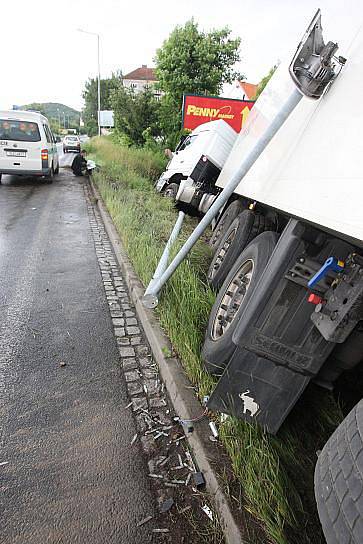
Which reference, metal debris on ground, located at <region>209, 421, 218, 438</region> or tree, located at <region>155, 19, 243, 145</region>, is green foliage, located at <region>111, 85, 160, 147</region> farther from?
metal debris on ground, located at <region>209, 421, 218, 438</region>

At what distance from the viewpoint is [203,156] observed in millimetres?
5852

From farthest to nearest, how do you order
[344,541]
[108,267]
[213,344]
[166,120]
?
1. [166,120]
2. [108,267]
3. [213,344]
4. [344,541]

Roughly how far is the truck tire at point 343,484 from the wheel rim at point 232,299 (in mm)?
1393

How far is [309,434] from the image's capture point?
229 centimetres

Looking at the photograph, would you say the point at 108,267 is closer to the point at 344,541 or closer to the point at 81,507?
the point at 81,507

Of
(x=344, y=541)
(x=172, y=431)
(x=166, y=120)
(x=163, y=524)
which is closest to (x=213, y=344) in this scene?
(x=172, y=431)

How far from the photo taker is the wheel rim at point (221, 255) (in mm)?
3959

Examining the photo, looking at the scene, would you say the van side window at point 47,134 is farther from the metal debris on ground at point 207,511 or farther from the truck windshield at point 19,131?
the metal debris on ground at point 207,511

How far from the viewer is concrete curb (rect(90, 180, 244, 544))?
1768 millimetres

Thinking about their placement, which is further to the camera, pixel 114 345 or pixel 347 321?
pixel 114 345

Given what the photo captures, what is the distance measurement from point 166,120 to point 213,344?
1971 centimetres

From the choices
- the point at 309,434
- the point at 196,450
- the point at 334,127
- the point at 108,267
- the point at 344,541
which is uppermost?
the point at 334,127

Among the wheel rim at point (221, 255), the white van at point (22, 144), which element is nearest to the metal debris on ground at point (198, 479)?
the wheel rim at point (221, 255)

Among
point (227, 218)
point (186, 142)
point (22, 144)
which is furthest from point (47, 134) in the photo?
point (227, 218)
